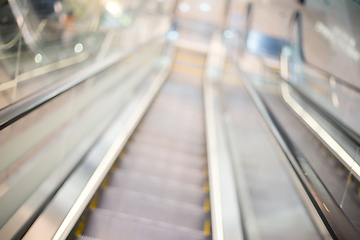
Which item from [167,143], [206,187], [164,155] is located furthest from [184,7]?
[206,187]

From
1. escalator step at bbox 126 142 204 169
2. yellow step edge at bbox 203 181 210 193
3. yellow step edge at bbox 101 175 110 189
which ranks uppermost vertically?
escalator step at bbox 126 142 204 169

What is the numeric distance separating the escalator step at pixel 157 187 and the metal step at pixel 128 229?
1.27ft

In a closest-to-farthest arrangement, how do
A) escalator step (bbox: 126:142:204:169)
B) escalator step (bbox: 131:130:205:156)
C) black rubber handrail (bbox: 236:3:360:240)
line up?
black rubber handrail (bbox: 236:3:360:240) → escalator step (bbox: 126:142:204:169) → escalator step (bbox: 131:130:205:156)

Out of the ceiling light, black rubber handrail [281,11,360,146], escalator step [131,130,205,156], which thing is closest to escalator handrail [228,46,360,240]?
black rubber handrail [281,11,360,146]

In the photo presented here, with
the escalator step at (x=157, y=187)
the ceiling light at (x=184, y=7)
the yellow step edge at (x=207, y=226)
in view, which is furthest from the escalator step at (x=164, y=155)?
the ceiling light at (x=184, y=7)

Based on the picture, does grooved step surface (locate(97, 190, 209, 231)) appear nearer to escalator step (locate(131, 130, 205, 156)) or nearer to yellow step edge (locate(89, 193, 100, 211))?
yellow step edge (locate(89, 193, 100, 211))

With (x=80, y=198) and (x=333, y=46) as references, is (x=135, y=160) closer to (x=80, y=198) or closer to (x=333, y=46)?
(x=80, y=198)

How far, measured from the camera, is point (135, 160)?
9.14 feet

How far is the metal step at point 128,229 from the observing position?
1849 millimetres

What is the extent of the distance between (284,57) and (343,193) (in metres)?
4.03

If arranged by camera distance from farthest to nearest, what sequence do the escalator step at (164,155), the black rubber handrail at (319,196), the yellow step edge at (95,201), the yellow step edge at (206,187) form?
the escalator step at (164,155)
the yellow step edge at (206,187)
the yellow step edge at (95,201)
the black rubber handrail at (319,196)

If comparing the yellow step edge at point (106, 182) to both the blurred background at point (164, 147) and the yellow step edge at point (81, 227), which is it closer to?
the blurred background at point (164, 147)

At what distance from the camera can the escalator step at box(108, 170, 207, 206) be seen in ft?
7.81

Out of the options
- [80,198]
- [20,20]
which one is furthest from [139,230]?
[20,20]
